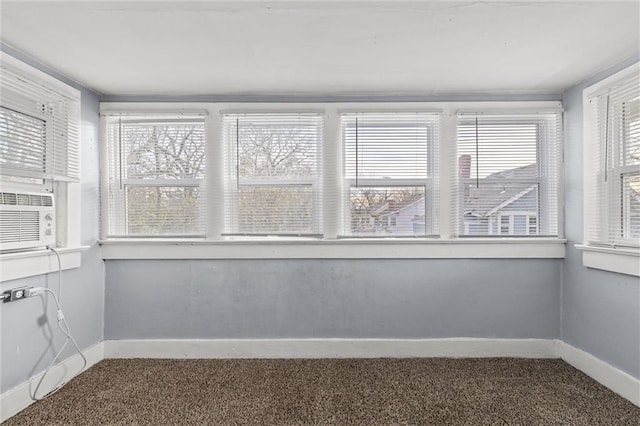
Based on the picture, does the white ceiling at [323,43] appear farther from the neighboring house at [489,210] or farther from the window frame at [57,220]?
the neighboring house at [489,210]

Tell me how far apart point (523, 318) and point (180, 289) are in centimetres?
284

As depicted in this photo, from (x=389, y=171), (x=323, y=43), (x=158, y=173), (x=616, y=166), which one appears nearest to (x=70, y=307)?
(x=158, y=173)

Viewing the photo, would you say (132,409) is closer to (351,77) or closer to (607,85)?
(351,77)

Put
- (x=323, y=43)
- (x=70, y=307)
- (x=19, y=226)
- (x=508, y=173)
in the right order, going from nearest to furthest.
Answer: (x=323, y=43), (x=19, y=226), (x=70, y=307), (x=508, y=173)

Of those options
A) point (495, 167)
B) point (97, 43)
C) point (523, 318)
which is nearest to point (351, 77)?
point (495, 167)

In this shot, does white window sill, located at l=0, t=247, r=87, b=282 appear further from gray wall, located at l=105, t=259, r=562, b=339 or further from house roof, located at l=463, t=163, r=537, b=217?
house roof, located at l=463, t=163, r=537, b=217

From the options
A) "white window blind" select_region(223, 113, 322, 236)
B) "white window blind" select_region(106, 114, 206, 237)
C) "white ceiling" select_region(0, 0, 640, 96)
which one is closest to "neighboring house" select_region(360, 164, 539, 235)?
"white window blind" select_region(223, 113, 322, 236)

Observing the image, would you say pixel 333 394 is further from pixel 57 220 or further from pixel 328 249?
pixel 57 220

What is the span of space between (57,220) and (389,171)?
98.6 inches

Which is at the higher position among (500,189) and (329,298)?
(500,189)

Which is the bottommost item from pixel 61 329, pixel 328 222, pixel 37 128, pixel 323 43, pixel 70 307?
pixel 61 329

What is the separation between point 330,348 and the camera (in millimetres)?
2715

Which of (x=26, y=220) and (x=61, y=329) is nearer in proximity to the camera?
(x=26, y=220)

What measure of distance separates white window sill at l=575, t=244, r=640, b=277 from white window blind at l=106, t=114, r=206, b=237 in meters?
2.94
